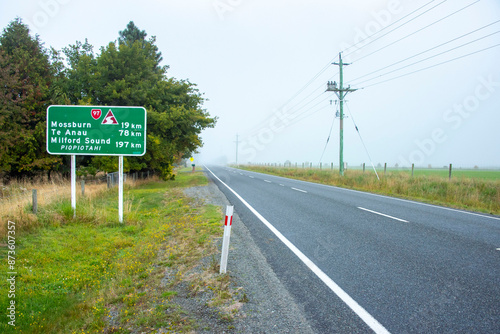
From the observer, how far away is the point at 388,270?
462cm

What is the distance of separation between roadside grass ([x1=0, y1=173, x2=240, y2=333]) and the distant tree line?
10828 millimetres

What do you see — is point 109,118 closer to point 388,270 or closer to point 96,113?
point 96,113

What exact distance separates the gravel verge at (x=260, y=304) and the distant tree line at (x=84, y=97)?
16718mm

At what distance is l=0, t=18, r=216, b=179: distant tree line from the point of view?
1794 centimetres

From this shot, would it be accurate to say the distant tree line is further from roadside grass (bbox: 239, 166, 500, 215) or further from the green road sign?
roadside grass (bbox: 239, 166, 500, 215)

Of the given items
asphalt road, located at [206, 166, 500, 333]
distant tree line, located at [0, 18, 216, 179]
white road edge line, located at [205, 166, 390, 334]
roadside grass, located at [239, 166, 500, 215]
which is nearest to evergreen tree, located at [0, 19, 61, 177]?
distant tree line, located at [0, 18, 216, 179]

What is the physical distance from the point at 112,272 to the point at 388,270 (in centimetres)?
488

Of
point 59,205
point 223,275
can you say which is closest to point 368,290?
point 223,275

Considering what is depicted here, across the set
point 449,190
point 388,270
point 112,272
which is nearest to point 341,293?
point 388,270

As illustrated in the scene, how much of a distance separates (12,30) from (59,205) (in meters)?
18.1

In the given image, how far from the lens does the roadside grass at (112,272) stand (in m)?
3.75

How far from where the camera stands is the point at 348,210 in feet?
33.0

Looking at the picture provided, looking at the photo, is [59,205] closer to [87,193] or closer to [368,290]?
[87,193]

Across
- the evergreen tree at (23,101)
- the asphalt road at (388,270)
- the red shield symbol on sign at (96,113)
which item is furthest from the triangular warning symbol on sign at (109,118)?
the evergreen tree at (23,101)
